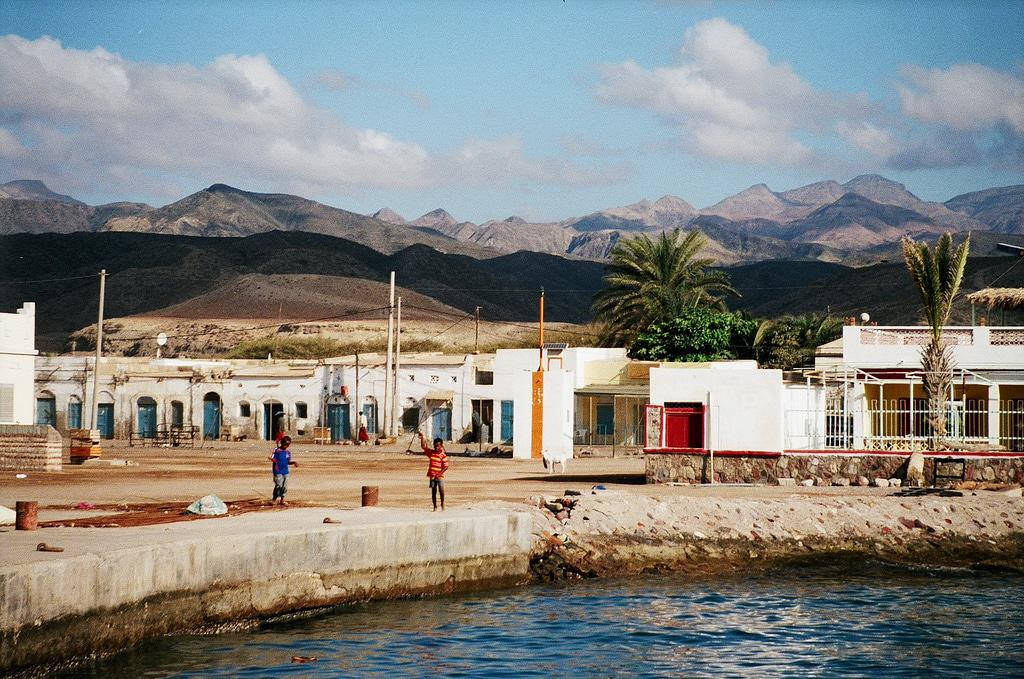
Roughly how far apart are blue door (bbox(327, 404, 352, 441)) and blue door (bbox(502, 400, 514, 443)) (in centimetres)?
766

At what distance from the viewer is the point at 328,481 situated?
1259 inches

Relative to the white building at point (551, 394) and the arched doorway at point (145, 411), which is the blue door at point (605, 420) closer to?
the white building at point (551, 394)

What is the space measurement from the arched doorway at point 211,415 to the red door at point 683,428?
3304cm

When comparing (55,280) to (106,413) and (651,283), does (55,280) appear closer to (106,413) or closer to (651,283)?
(106,413)

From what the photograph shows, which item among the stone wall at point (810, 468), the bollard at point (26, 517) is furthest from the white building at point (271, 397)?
the bollard at point (26, 517)

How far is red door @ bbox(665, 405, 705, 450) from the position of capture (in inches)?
1188

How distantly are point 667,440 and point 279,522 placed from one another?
497 inches

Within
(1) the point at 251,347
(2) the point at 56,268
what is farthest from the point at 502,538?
(2) the point at 56,268

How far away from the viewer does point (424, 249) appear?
6599 inches

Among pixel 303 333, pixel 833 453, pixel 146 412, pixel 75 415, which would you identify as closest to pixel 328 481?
pixel 833 453

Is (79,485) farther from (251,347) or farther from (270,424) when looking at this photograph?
(251,347)

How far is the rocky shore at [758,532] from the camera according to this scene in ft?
74.2

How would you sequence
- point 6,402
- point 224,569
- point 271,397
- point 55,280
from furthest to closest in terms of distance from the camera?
point 55,280, point 271,397, point 6,402, point 224,569

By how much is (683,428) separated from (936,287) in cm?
672
